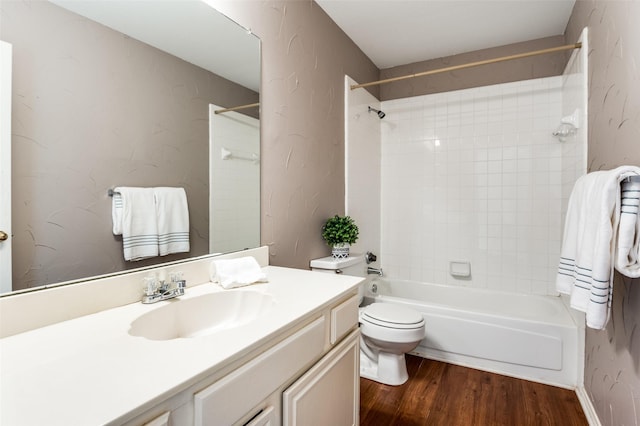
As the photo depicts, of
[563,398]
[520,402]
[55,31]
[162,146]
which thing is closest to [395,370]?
[520,402]

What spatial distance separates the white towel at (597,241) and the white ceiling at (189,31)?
154 cm

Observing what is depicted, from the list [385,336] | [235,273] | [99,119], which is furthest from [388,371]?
[99,119]

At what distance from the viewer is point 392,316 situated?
2043 millimetres

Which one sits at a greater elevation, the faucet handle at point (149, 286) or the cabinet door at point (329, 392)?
the faucet handle at point (149, 286)

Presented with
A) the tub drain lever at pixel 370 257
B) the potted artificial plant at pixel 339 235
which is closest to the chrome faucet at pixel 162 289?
the potted artificial plant at pixel 339 235

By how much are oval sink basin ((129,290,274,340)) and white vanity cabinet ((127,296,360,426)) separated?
181 mm

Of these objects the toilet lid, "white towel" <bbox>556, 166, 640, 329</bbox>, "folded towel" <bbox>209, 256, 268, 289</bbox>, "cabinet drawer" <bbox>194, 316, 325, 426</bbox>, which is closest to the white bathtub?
the toilet lid

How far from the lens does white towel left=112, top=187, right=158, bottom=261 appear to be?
1091 millimetres

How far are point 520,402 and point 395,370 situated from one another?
0.70m

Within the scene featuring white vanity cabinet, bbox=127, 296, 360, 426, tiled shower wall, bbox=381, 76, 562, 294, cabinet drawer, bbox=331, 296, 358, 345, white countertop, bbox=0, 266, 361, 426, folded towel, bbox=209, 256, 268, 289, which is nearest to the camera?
white countertop, bbox=0, 266, 361, 426

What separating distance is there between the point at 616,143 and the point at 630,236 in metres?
0.56

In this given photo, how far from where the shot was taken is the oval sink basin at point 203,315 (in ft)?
3.28

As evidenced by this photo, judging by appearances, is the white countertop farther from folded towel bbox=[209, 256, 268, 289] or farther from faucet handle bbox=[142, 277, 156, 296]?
folded towel bbox=[209, 256, 268, 289]

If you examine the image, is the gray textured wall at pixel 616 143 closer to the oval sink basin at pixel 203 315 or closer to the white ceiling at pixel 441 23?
the white ceiling at pixel 441 23
